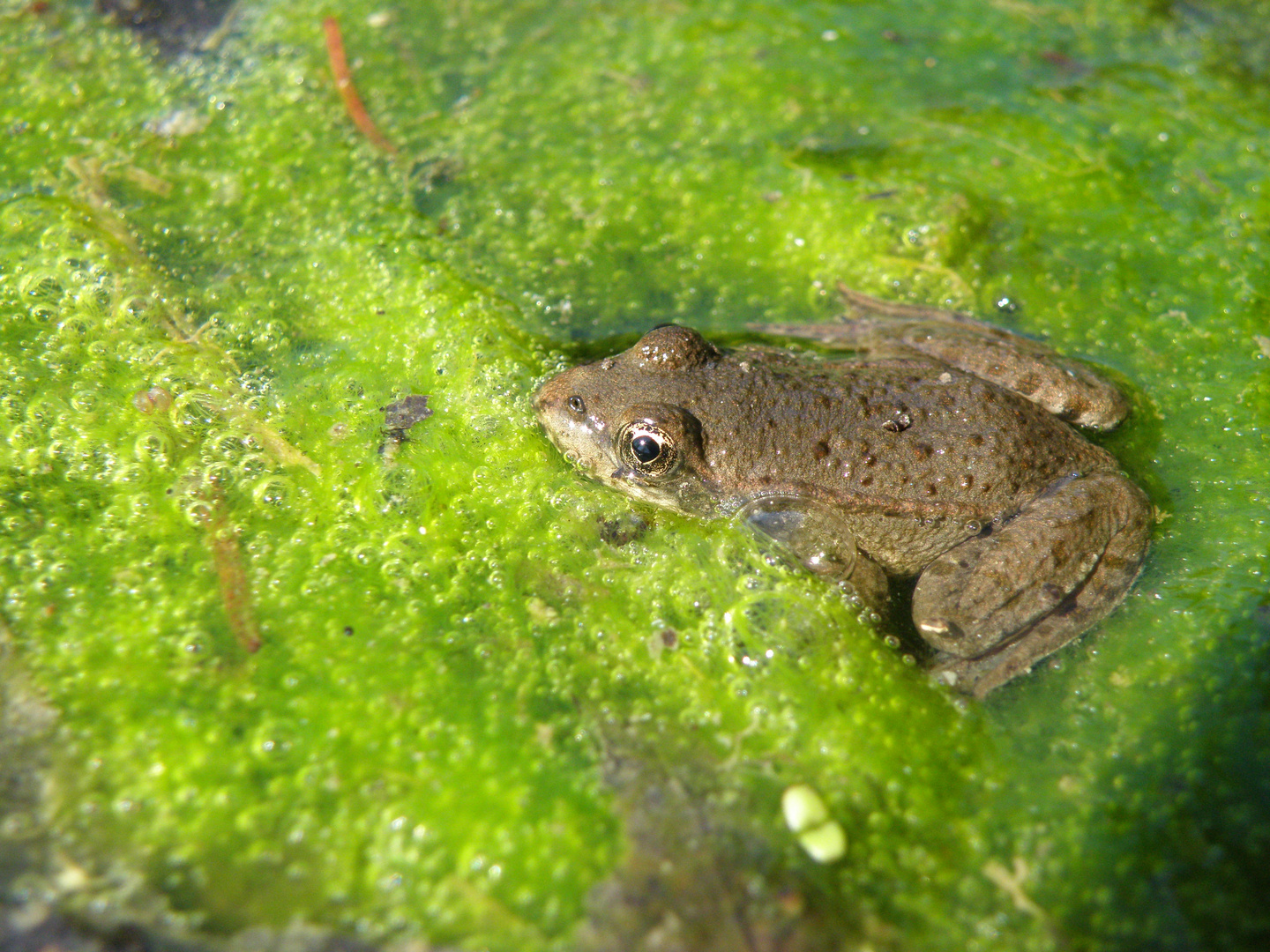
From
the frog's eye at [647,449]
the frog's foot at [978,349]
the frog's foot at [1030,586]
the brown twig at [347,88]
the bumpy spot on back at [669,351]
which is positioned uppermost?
the brown twig at [347,88]

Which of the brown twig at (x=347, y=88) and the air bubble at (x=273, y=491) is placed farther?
the brown twig at (x=347, y=88)

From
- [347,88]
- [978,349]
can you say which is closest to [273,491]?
[347,88]

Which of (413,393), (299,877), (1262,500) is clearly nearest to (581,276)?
(413,393)

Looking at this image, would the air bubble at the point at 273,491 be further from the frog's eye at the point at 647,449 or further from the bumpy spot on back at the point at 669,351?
the bumpy spot on back at the point at 669,351

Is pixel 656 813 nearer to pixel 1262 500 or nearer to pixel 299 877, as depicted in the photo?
pixel 299 877

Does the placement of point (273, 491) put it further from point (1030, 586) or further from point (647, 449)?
point (1030, 586)

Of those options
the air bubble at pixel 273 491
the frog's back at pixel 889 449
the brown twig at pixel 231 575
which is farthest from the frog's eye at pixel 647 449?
the brown twig at pixel 231 575

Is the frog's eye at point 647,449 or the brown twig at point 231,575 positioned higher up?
the brown twig at point 231,575
